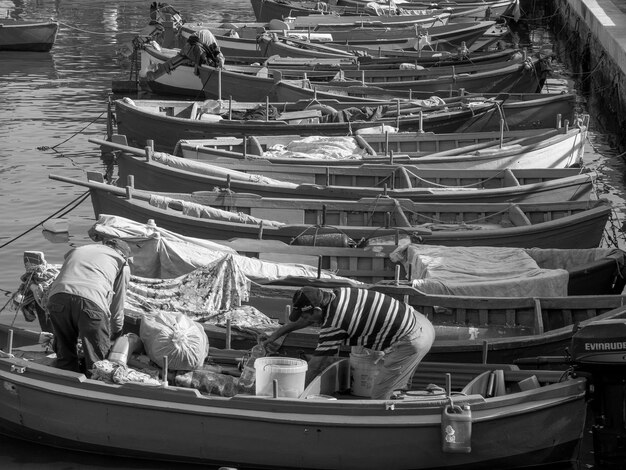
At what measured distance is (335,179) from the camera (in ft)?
58.5

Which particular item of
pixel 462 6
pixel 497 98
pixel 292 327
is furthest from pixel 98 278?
pixel 462 6

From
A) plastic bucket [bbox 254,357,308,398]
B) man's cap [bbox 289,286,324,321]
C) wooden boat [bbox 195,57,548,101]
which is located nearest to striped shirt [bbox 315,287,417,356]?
man's cap [bbox 289,286,324,321]

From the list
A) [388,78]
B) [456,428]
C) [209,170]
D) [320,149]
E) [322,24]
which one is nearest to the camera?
[456,428]

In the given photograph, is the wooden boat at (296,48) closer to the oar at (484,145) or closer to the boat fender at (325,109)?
the boat fender at (325,109)

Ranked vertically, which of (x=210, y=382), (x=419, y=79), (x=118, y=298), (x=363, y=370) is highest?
(x=118, y=298)

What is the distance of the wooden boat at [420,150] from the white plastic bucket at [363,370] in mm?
7850

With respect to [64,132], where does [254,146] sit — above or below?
above

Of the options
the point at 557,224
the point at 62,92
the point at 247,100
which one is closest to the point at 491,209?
the point at 557,224

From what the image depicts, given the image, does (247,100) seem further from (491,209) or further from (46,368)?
(46,368)

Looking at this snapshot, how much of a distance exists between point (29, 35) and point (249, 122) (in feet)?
61.7

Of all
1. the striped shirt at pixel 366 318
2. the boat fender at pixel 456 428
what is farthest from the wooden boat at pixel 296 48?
the boat fender at pixel 456 428

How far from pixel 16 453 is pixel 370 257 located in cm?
509

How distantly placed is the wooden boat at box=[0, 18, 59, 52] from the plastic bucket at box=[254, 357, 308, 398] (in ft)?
96.6

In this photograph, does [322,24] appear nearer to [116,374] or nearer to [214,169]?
[214,169]
